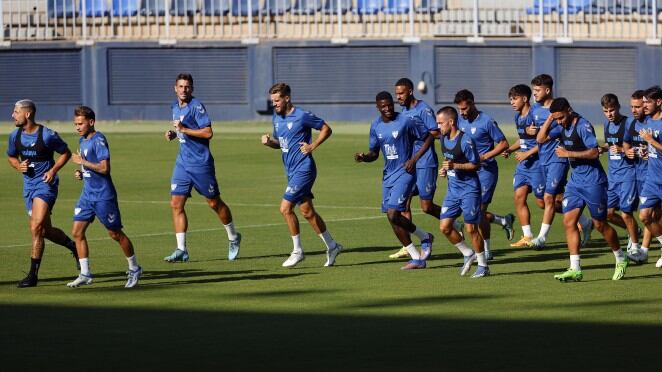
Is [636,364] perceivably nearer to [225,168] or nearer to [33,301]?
[33,301]

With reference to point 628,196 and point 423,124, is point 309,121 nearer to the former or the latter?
point 423,124

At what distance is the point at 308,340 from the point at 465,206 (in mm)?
4383

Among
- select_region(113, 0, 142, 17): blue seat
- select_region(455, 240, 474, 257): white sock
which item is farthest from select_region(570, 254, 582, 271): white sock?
select_region(113, 0, 142, 17): blue seat

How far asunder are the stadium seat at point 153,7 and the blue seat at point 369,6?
5.82m

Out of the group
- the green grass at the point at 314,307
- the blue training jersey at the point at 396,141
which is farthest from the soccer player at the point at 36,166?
the blue training jersey at the point at 396,141

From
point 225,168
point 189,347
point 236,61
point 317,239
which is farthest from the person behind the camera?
point 236,61

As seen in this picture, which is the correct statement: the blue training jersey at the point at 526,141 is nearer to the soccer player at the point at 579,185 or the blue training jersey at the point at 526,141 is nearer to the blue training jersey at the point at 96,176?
the soccer player at the point at 579,185

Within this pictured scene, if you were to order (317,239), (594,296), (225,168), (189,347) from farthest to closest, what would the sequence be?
(225,168)
(317,239)
(594,296)
(189,347)

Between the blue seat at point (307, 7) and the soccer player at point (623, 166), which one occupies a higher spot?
the blue seat at point (307, 7)

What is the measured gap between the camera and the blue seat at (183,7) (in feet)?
150

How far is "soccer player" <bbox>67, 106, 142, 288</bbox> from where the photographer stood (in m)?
15.6

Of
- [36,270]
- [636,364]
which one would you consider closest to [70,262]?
[36,270]

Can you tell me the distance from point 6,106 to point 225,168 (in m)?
16.3

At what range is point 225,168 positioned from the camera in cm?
3306
